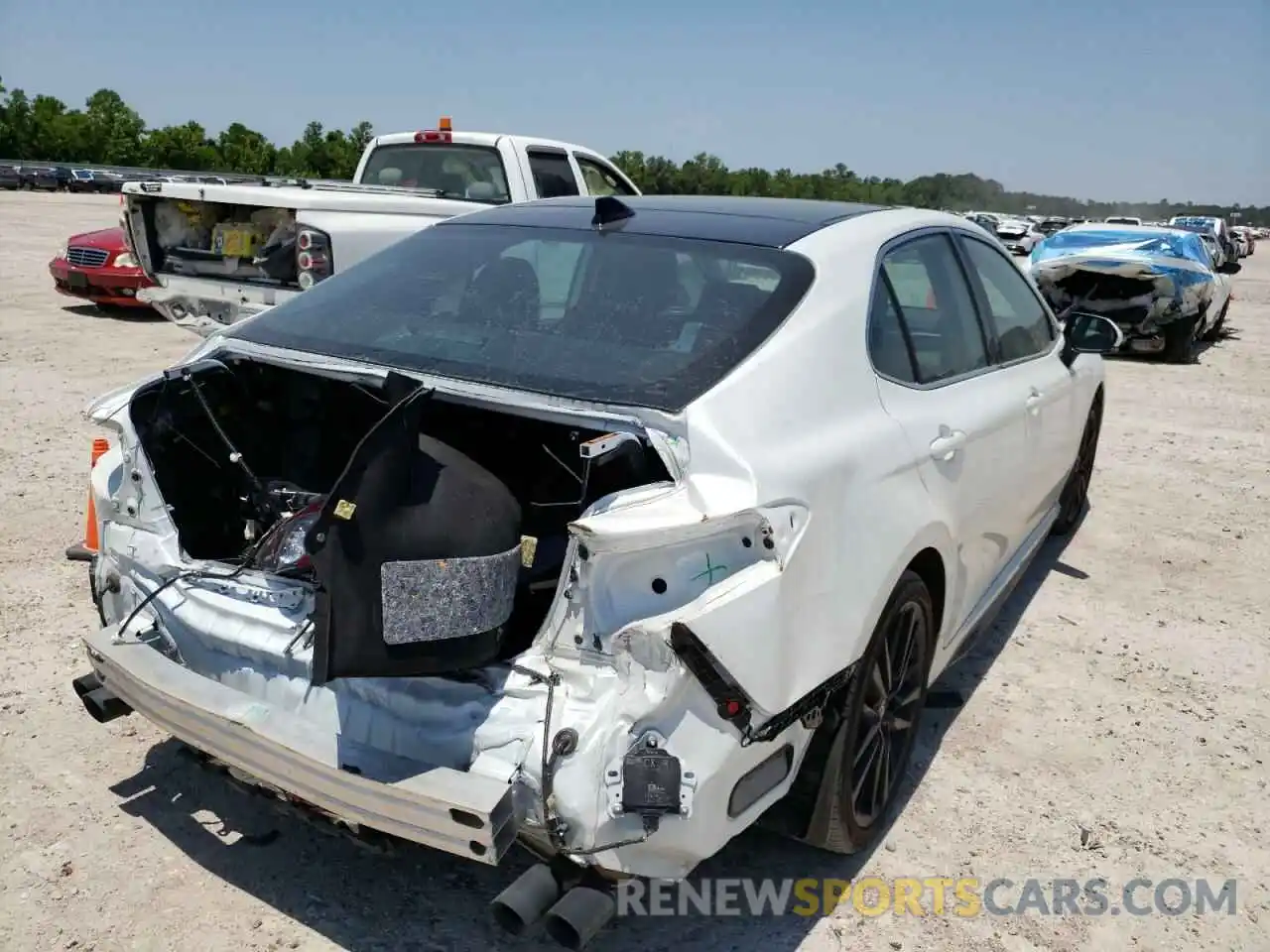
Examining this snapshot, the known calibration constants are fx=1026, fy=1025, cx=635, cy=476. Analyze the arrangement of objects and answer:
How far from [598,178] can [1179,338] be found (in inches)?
289

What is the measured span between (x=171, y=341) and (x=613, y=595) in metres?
9.58

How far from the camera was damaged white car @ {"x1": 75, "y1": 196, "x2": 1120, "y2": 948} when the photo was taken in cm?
205

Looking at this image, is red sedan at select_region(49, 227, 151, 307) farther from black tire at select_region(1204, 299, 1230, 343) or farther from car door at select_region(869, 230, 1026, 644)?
black tire at select_region(1204, 299, 1230, 343)

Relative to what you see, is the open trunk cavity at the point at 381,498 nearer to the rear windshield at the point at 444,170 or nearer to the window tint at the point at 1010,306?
the window tint at the point at 1010,306

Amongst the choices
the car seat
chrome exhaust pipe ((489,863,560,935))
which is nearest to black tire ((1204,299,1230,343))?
the car seat

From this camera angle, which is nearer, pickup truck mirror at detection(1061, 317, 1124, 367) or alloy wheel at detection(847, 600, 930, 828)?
alloy wheel at detection(847, 600, 930, 828)

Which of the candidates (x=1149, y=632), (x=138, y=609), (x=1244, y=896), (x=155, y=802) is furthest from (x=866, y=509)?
(x=1149, y=632)

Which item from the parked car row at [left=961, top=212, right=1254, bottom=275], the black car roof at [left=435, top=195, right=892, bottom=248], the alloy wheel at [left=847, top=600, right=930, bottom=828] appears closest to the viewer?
the alloy wheel at [left=847, top=600, right=930, bottom=828]

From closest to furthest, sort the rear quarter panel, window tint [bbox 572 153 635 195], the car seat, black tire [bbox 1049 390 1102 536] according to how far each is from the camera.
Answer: the rear quarter panel
the car seat
black tire [bbox 1049 390 1102 536]
window tint [bbox 572 153 635 195]

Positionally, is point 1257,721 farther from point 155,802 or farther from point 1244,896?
point 155,802

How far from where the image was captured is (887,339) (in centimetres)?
293

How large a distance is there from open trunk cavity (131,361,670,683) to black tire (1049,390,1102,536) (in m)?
3.45

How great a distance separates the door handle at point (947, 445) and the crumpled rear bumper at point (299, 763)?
1555mm

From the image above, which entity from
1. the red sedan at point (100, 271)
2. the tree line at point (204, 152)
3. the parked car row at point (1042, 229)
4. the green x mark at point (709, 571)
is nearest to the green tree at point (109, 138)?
the tree line at point (204, 152)
